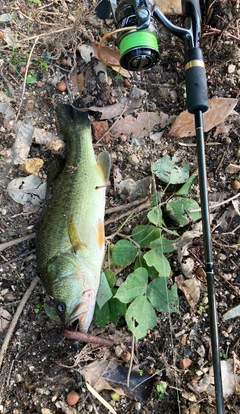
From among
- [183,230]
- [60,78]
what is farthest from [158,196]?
[60,78]

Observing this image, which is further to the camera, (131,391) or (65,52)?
(65,52)

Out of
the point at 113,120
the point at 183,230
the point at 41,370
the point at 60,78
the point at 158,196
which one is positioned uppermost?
the point at 60,78

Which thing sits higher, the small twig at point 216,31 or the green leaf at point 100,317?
the small twig at point 216,31

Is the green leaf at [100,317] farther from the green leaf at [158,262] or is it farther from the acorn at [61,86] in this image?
the acorn at [61,86]

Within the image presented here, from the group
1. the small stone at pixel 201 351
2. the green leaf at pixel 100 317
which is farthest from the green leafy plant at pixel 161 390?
the green leaf at pixel 100 317

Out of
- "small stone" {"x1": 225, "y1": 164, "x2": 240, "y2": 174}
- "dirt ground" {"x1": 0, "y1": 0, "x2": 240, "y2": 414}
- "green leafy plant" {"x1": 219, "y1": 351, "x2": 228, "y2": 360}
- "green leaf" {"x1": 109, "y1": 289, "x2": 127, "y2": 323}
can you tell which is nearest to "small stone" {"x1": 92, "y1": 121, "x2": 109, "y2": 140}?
"dirt ground" {"x1": 0, "y1": 0, "x2": 240, "y2": 414}

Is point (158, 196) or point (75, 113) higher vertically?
point (75, 113)

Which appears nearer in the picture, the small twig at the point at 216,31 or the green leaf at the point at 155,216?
the green leaf at the point at 155,216

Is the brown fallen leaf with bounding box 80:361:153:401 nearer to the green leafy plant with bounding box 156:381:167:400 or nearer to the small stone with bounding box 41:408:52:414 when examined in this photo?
the green leafy plant with bounding box 156:381:167:400

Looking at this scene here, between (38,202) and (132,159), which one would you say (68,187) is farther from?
(132,159)
